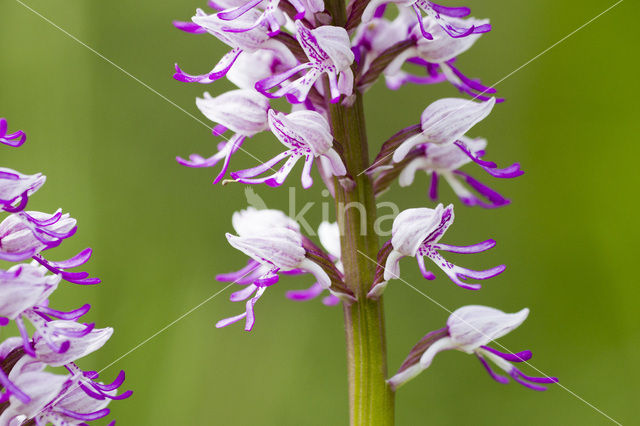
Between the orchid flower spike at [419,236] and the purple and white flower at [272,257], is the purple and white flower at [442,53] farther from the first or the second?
the purple and white flower at [272,257]

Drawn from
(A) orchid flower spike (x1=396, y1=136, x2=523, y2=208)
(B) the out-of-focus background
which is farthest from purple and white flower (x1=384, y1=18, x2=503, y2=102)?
(B) the out-of-focus background

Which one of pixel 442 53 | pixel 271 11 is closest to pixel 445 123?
pixel 442 53

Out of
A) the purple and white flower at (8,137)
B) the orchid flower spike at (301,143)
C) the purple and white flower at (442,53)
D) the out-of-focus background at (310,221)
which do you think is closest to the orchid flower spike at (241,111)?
the orchid flower spike at (301,143)

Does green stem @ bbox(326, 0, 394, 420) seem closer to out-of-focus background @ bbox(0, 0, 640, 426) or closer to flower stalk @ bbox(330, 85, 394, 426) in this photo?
flower stalk @ bbox(330, 85, 394, 426)

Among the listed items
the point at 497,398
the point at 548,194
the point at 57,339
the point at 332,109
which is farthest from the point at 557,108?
the point at 57,339

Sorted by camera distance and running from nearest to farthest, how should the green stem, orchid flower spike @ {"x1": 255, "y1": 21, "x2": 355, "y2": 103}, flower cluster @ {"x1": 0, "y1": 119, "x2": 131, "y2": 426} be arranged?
1. flower cluster @ {"x1": 0, "y1": 119, "x2": 131, "y2": 426}
2. orchid flower spike @ {"x1": 255, "y1": 21, "x2": 355, "y2": 103}
3. the green stem
